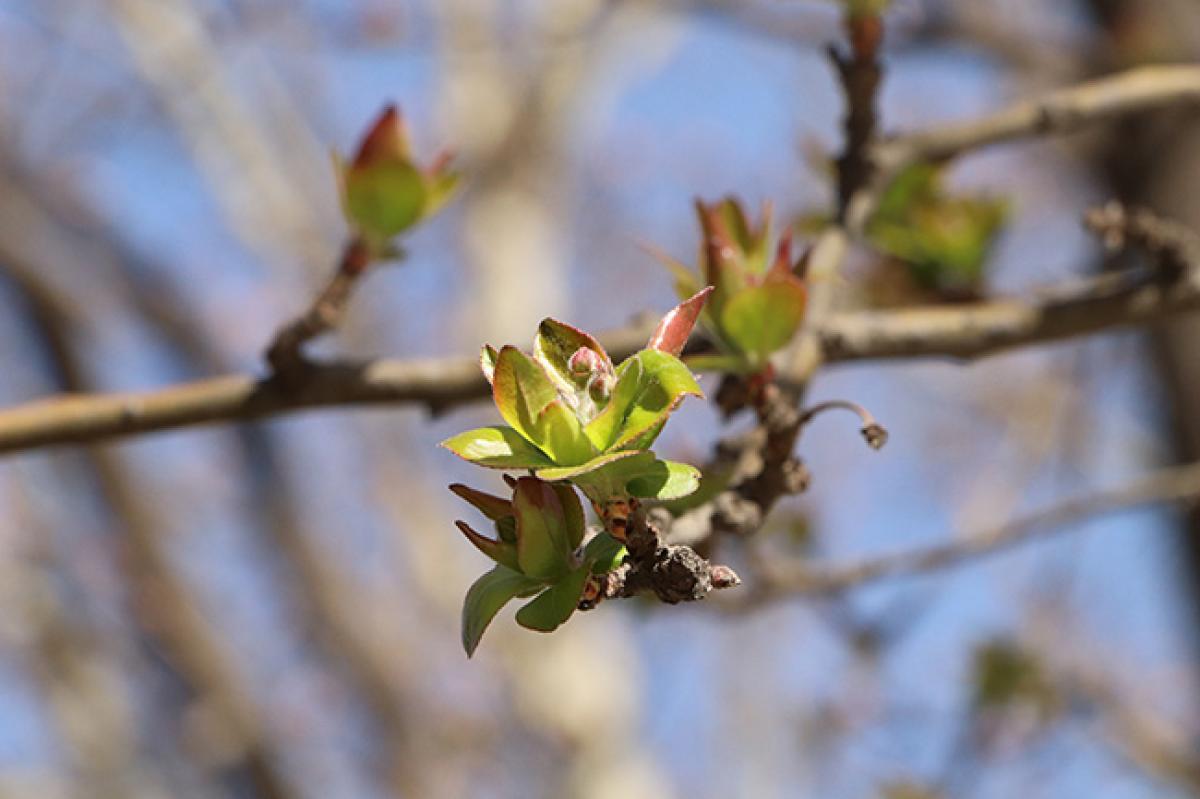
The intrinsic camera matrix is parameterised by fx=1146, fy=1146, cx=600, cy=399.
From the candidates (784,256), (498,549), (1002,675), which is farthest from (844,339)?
(1002,675)

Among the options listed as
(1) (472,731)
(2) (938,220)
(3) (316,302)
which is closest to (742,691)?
(1) (472,731)

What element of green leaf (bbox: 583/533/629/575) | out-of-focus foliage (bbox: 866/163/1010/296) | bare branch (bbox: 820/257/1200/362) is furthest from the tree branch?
green leaf (bbox: 583/533/629/575)

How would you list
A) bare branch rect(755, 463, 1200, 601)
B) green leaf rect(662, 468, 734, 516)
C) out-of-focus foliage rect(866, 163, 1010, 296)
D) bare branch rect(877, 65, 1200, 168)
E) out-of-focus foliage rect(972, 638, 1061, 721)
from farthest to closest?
out-of-focus foliage rect(972, 638, 1061, 721), bare branch rect(755, 463, 1200, 601), out-of-focus foliage rect(866, 163, 1010, 296), bare branch rect(877, 65, 1200, 168), green leaf rect(662, 468, 734, 516)

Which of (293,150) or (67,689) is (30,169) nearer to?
(293,150)

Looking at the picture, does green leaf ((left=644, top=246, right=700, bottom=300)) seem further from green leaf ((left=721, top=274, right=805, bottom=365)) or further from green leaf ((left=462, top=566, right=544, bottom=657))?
green leaf ((left=462, top=566, right=544, bottom=657))

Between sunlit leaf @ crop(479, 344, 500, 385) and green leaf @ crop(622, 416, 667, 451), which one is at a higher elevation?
sunlit leaf @ crop(479, 344, 500, 385)

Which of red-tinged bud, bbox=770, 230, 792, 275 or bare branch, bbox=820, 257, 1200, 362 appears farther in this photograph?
bare branch, bbox=820, 257, 1200, 362

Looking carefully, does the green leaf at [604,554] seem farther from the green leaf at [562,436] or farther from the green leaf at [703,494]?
the green leaf at [703,494]

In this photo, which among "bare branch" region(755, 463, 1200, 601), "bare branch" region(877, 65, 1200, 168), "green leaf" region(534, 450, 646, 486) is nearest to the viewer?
"green leaf" region(534, 450, 646, 486)
